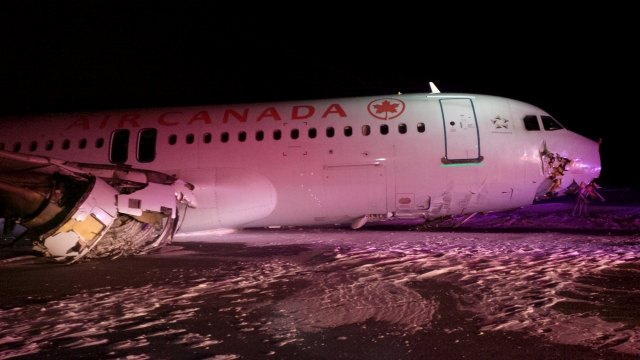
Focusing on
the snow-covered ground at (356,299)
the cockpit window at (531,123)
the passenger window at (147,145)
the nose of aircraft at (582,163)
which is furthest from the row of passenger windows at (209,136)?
the nose of aircraft at (582,163)

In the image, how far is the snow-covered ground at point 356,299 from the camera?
16.7 ft

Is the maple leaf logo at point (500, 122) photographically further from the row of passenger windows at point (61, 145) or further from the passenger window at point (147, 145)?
the row of passenger windows at point (61, 145)

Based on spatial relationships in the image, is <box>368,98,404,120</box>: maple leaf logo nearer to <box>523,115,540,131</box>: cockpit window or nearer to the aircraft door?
the aircraft door

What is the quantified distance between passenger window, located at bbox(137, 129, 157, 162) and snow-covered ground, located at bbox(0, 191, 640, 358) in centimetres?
290

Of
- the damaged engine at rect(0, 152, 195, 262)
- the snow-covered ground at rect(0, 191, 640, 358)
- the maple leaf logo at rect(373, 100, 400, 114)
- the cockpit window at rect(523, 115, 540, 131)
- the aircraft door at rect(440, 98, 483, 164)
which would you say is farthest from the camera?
the cockpit window at rect(523, 115, 540, 131)

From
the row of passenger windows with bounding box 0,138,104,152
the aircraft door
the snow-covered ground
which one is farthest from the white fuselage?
the snow-covered ground

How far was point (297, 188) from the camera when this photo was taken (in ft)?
38.8

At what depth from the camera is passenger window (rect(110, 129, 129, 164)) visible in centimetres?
1273

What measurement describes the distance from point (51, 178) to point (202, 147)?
3657mm

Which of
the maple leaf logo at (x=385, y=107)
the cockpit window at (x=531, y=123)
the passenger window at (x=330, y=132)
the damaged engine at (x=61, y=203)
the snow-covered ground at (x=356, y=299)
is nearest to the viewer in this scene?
the snow-covered ground at (x=356, y=299)

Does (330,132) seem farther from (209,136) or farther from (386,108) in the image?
(209,136)

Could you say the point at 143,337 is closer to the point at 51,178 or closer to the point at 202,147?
the point at 51,178

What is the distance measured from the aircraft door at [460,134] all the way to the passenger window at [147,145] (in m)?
7.02

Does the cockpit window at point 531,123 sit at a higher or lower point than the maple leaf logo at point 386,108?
lower
